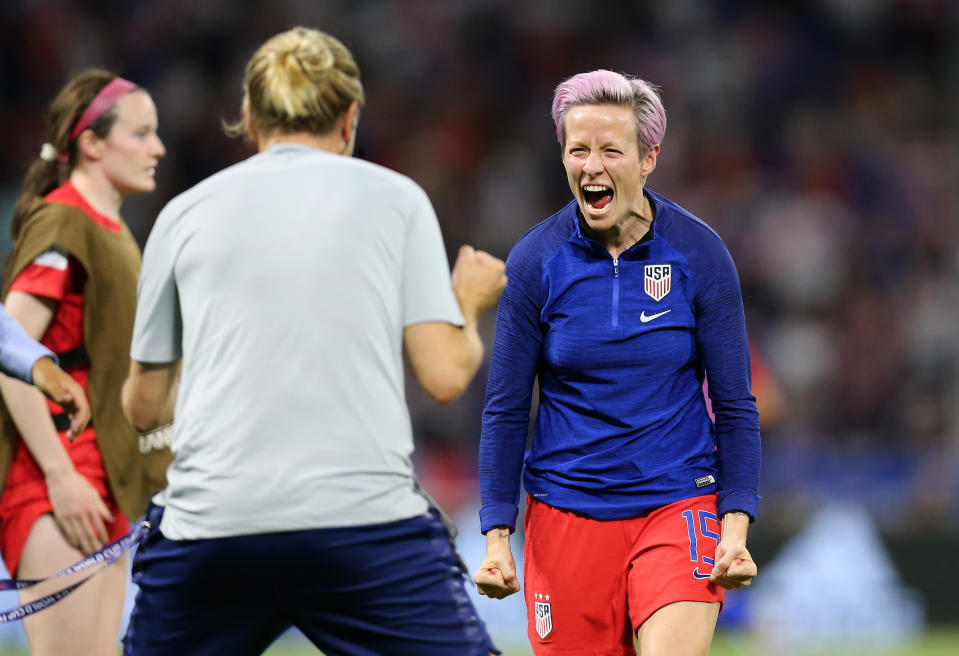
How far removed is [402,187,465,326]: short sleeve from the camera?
3.21 meters

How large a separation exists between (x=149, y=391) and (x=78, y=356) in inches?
56.0

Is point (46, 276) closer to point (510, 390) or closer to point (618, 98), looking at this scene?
point (510, 390)

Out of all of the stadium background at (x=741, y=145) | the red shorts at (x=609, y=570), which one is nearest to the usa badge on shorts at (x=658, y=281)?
the red shorts at (x=609, y=570)

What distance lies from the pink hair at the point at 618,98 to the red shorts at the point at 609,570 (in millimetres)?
1115

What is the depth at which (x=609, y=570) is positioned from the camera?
4207mm

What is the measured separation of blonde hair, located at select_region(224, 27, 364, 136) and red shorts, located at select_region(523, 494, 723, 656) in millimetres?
1589

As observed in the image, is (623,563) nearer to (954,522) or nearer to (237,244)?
(237,244)

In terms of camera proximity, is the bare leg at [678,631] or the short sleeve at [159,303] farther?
the bare leg at [678,631]

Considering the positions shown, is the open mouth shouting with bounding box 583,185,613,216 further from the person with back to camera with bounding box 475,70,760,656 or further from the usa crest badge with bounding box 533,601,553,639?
the usa crest badge with bounding box 533,601,553,639

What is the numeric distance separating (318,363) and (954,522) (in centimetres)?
845

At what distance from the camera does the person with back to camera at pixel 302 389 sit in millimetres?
3086

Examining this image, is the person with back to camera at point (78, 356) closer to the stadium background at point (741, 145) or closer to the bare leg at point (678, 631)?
the bare leg at point (678, 631)

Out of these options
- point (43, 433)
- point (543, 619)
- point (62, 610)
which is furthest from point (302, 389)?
point (62, 610)

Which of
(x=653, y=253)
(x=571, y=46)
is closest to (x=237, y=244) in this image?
(x=653, y=253)
